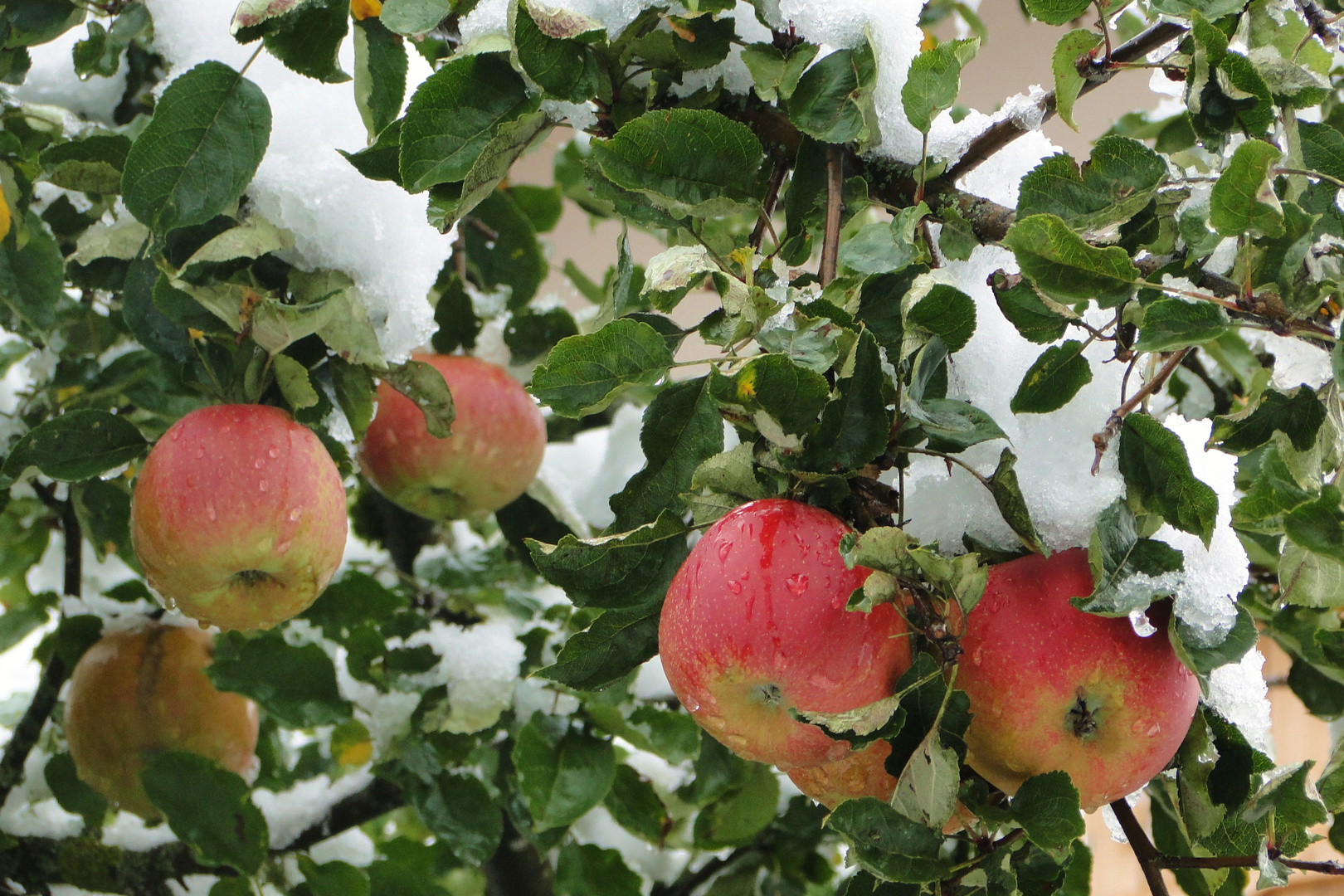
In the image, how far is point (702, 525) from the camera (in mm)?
442

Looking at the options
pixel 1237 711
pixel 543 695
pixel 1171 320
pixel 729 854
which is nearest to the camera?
pixel 1171 320

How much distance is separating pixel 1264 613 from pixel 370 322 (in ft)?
1.97

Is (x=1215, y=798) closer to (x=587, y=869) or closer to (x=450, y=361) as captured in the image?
(x=587, y=869)

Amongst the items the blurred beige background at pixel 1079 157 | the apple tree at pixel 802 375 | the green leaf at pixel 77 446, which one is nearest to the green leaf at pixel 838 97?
the apple tree at pixel 802 375

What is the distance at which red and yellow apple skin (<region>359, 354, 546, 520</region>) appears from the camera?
0.88 m

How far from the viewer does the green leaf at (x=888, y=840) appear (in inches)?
14.5

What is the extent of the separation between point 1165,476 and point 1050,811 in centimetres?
13

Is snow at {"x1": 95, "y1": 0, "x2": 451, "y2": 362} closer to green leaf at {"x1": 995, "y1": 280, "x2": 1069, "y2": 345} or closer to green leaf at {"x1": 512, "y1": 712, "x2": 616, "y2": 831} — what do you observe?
green leaf at {"x1": 512, "y1": 712, "x2": 616, "y2": 831}

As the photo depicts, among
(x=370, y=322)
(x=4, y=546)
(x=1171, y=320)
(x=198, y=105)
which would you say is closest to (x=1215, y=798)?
(x=1171, y=320)

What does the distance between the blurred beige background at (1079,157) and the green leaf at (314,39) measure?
1.88 feet

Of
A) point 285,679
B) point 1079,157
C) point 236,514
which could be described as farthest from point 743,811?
point 1079,157

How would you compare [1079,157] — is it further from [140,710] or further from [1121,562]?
[140,710]

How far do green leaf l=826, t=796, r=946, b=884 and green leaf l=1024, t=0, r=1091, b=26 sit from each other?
1.05 ft

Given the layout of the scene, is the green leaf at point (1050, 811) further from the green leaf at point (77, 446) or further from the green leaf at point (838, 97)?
the green leaf at point (77, 446)
